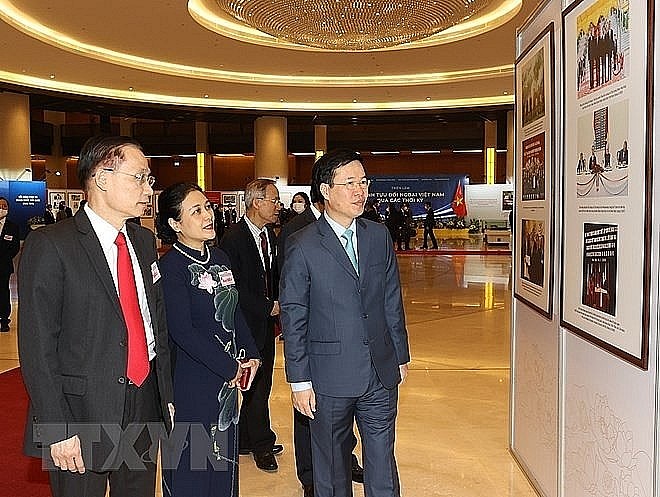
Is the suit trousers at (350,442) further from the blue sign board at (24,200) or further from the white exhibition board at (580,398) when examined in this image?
the blue sign board at (24,200)

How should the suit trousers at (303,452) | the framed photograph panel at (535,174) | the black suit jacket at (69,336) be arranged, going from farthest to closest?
the suit trousers at (303,452)
the framed photograph panel at (535,174)
the black suit jacket at (69,336)

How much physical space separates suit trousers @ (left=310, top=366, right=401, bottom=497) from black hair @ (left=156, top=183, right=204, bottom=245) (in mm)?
979

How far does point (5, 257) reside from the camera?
8.73 metres

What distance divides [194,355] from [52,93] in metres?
18.4

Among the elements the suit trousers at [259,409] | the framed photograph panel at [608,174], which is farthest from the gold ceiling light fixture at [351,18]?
the framed photograph panel at [608,174]

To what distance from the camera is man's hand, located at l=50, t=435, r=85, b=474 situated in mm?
2215

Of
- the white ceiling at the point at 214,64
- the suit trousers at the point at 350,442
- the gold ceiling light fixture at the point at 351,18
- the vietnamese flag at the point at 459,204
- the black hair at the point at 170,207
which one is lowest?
the suit trousers at the point at 350,442

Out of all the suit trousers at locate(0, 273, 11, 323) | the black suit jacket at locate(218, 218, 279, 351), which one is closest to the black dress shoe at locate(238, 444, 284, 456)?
the black suit jacket at locate(218, 218, 279, 351)

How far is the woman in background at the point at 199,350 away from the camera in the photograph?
288 cm

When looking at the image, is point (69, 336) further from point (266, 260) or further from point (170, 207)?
point (266, 260)

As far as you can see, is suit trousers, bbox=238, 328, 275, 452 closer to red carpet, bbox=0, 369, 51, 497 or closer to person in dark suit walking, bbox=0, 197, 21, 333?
red carpet, bbox=0, 369, 51, 497

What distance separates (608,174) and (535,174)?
109 cm

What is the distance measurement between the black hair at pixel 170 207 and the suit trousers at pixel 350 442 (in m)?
0.98

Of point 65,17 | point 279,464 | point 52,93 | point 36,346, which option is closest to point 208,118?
point 52,93
